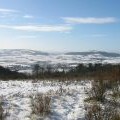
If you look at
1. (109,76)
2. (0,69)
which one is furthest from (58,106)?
(0,69)

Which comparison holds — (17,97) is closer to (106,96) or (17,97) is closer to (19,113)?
(19,113)

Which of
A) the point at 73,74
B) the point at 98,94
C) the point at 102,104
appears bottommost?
the point at 73,74

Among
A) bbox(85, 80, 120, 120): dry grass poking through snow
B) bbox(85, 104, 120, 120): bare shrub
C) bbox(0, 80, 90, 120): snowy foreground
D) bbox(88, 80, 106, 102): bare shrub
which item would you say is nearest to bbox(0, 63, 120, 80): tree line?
bbox(85, 80, 120, 120): dry grass poking through snow

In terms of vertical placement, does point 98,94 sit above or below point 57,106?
above

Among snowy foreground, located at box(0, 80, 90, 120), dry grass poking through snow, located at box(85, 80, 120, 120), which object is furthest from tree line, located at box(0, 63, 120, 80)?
snowy foreground, located at box(0, 80, 90, 120)

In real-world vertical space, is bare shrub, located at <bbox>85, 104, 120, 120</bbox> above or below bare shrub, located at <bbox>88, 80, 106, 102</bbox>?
below

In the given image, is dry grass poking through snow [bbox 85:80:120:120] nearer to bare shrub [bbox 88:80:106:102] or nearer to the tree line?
bare shrub [bbox 88:80:106:102]

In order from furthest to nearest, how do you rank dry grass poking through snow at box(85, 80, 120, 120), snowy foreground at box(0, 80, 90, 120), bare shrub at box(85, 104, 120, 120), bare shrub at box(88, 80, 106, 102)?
bare shrub at box(88, 80, 106, 102), snowy foreground at box(0, 80, 90, 120), dry grass poking through snow at box(85, 80, 120, 120), bare shrub at box(85, 104, 120, 120)

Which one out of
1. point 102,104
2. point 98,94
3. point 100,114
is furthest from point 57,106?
point 100,114

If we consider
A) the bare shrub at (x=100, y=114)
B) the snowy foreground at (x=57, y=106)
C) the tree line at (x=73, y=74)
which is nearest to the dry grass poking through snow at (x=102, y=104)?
the bare shrub at (x=100, y=114)

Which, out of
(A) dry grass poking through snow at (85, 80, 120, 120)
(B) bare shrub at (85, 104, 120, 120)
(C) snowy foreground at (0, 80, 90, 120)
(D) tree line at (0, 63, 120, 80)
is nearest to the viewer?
(B) bare shrub at (85, 104, 120, 120)

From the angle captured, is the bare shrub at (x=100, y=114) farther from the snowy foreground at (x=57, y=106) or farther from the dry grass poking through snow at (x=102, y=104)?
the snowy foreground at (x=57, y=106)

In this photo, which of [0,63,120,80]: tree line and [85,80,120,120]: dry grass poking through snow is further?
[0,63,120,80]: tree line

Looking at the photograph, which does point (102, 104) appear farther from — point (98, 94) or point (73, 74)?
point (73, 74)
